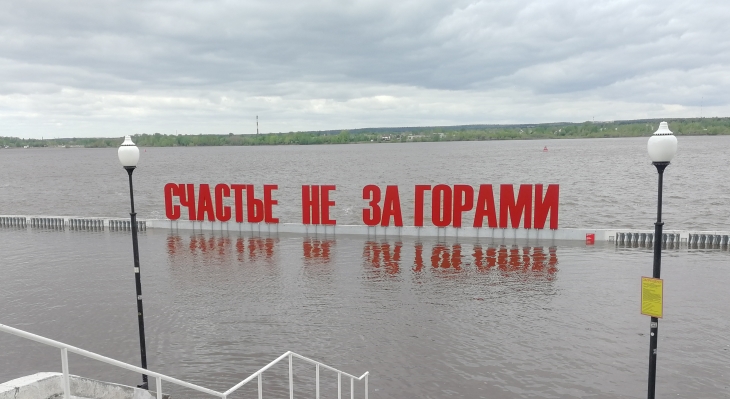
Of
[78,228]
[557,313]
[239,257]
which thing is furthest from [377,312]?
[78,228]

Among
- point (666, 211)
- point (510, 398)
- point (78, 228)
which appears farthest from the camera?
point (666, 211)

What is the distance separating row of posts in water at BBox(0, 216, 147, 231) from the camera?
35.5m

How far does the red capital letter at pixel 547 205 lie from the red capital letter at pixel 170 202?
2190 centimetres

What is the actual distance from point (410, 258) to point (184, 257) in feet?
37.4

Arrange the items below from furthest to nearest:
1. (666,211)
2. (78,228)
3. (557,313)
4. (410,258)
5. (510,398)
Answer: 1. (666,211)
2. (78,228)
3. (410,258)
4. (557,313)
5. (510,398)

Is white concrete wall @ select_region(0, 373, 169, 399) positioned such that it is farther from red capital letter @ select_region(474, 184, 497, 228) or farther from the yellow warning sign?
red capital letter @ select_region(474, 184, 497, 228)

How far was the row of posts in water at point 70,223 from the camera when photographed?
117 feet

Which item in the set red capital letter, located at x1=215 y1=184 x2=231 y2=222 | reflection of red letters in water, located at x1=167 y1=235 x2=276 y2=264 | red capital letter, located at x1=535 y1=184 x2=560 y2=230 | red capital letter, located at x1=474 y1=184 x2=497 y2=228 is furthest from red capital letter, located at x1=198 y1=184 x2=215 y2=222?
red capital letter, located at x1=535 y1=184 x2=560 y2=230

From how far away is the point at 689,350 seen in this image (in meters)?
14.5

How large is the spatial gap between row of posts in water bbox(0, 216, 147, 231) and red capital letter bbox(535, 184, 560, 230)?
24.9 m

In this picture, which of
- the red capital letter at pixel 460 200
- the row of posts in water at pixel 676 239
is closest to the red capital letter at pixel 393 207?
the red capital letter at pixel 460 200

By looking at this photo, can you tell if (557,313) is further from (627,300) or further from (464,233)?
(464,233)

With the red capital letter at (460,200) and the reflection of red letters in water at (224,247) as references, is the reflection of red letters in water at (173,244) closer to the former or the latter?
the reflection of red letters in water at (224,247)

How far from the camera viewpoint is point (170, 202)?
110 ft
